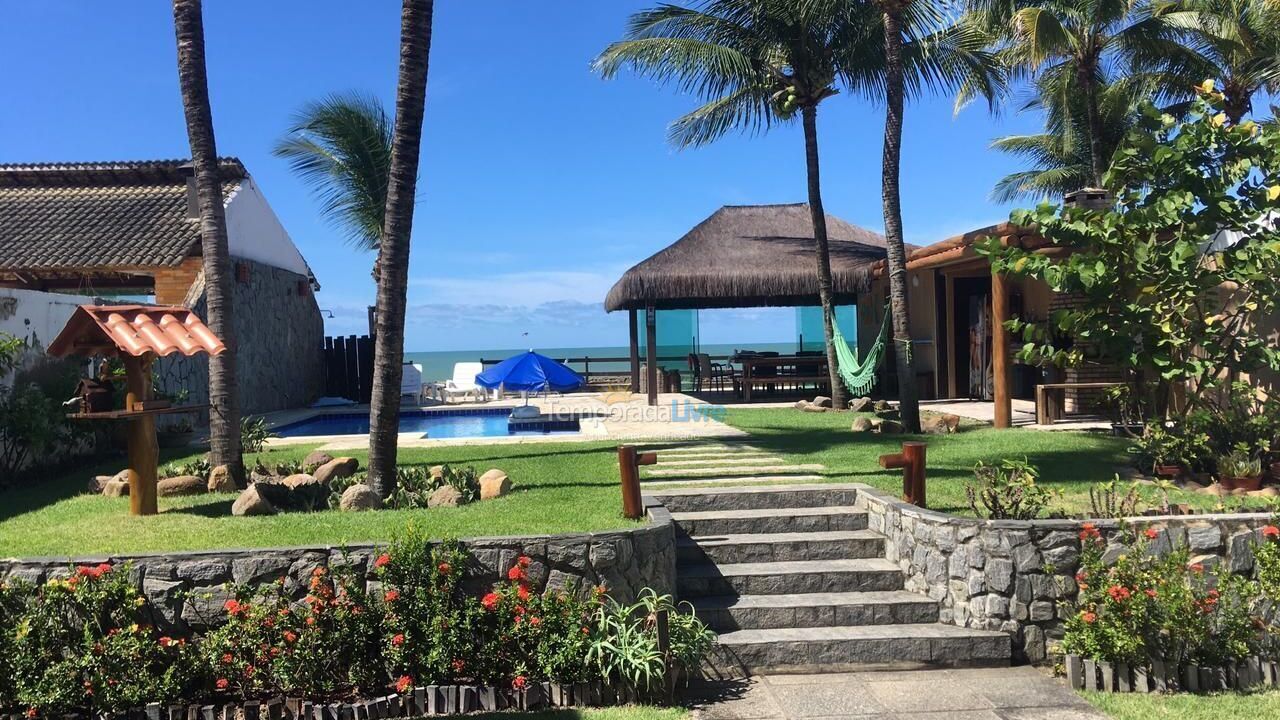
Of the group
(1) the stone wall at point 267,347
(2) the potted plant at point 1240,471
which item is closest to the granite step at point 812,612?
(2) the potted plant at point 1240,471

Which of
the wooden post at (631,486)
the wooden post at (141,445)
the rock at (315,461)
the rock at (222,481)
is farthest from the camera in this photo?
the rock at (315,461)

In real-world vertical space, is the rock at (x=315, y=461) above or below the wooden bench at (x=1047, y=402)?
below

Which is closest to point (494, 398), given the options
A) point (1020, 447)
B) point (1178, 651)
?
point (1020, 447)

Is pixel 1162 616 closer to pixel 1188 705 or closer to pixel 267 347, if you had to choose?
pixel 1188 705

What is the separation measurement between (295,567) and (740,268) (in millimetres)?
11923

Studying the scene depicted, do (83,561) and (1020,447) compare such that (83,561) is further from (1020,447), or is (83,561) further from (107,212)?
(107,212)

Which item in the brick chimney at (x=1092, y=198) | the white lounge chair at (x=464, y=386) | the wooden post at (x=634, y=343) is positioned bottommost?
the white lounge chair at (x=464, y=386)

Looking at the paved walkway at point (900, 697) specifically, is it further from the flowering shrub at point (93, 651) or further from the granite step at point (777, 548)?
the flowering shrub at point (93, 651)

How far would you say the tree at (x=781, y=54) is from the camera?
11.8m

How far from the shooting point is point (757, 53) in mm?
12492

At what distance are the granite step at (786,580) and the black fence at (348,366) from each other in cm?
1611

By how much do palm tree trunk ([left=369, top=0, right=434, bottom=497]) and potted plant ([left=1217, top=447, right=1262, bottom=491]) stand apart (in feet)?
20.4

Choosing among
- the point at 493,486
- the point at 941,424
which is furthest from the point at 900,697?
the point at 941,424

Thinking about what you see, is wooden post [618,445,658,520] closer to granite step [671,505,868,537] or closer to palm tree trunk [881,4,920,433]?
granite step [671,505,868,537]
